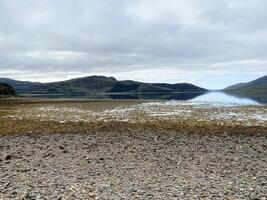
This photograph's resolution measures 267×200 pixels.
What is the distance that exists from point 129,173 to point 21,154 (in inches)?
286

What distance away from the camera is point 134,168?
16.6 m

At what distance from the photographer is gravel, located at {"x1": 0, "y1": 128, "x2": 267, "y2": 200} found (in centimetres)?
1282

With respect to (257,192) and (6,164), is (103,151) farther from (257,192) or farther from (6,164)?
(257,192)

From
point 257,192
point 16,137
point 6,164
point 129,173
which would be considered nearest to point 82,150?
point 6,164

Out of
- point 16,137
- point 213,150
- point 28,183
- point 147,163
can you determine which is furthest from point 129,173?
point 16,137

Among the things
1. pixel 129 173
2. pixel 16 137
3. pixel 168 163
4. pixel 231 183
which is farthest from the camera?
pixel 16 137

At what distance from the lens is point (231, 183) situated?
1380 cm

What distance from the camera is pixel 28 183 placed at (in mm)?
14031

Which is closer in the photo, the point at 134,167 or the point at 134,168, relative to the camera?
the point at 134,168

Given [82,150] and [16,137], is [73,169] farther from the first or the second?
[16,137]

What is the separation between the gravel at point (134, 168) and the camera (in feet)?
42.1

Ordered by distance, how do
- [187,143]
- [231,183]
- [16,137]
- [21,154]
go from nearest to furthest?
1. [231,183]
2. [21,154]
3. [187,143]
4. [16,137]

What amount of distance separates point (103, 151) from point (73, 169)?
4.46m

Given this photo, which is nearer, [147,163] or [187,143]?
[147,163]
